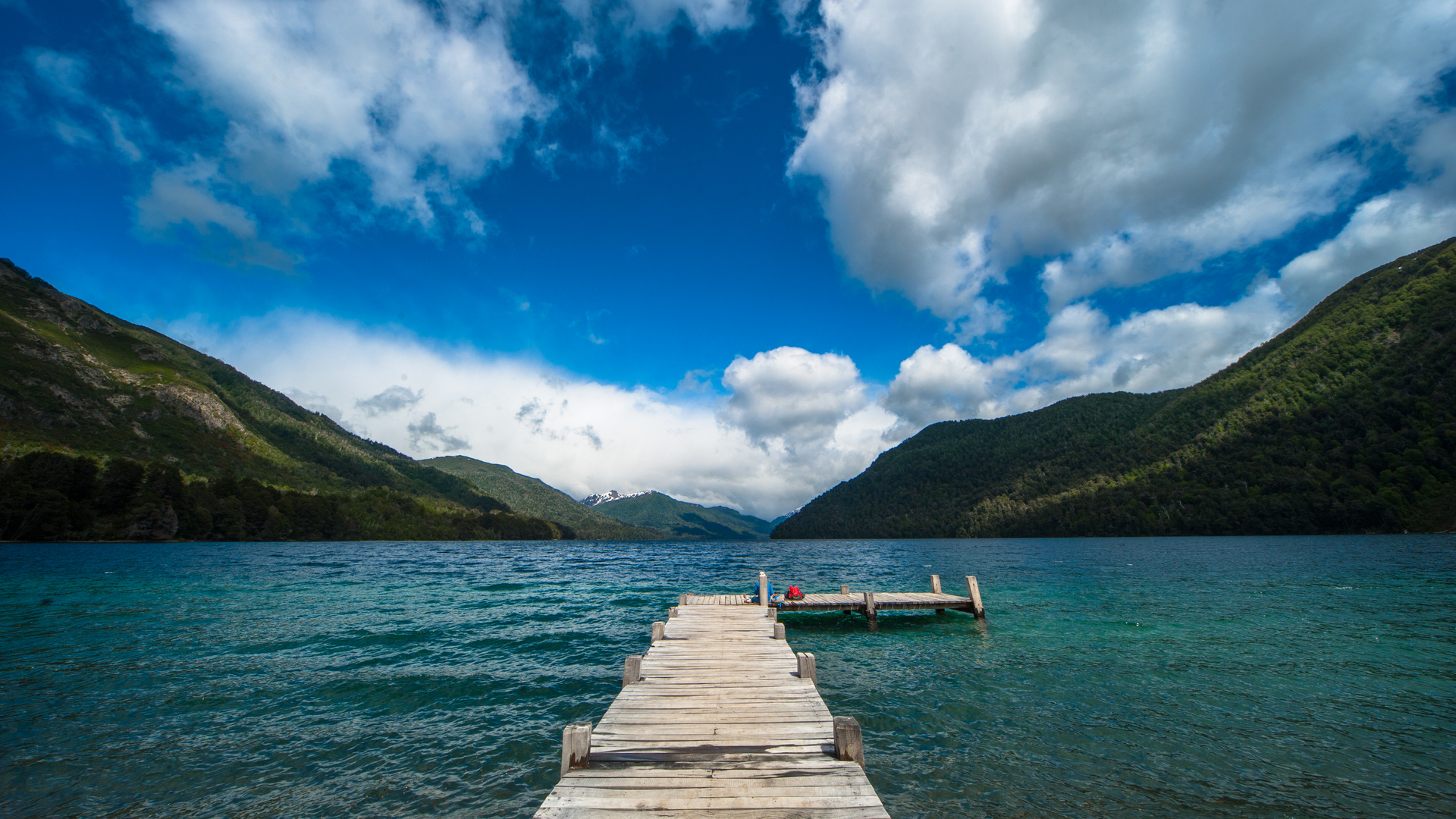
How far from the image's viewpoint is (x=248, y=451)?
199 m

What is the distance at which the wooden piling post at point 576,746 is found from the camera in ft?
25.8

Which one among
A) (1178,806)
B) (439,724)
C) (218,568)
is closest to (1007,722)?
(1178,806)

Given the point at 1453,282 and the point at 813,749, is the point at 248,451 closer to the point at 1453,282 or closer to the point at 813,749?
the point at 813,749

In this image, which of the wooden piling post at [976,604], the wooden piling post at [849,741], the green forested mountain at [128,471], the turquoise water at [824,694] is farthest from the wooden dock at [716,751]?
the green forested mountain at [128,471]

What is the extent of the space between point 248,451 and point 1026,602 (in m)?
250

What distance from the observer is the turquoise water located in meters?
11.3

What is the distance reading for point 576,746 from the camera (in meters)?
8.01

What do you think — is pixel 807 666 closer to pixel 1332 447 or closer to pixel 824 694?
pixel 824 694

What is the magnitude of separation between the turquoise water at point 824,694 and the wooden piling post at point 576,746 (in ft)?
14.0

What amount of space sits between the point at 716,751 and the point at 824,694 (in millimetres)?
10605

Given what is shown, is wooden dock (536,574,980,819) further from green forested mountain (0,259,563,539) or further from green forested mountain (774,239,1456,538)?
green forested mountain (774,239,1456,538)

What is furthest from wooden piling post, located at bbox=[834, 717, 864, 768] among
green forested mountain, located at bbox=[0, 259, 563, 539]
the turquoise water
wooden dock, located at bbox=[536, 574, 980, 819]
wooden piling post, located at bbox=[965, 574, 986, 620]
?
green forested mountain, located at bbox=[0, 259, 563, 539]

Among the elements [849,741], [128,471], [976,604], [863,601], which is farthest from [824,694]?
[128,471]

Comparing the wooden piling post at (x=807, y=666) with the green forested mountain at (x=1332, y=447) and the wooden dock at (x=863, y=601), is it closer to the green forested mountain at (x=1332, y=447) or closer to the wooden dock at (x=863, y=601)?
the wooden dock at (x=863, y=601)
